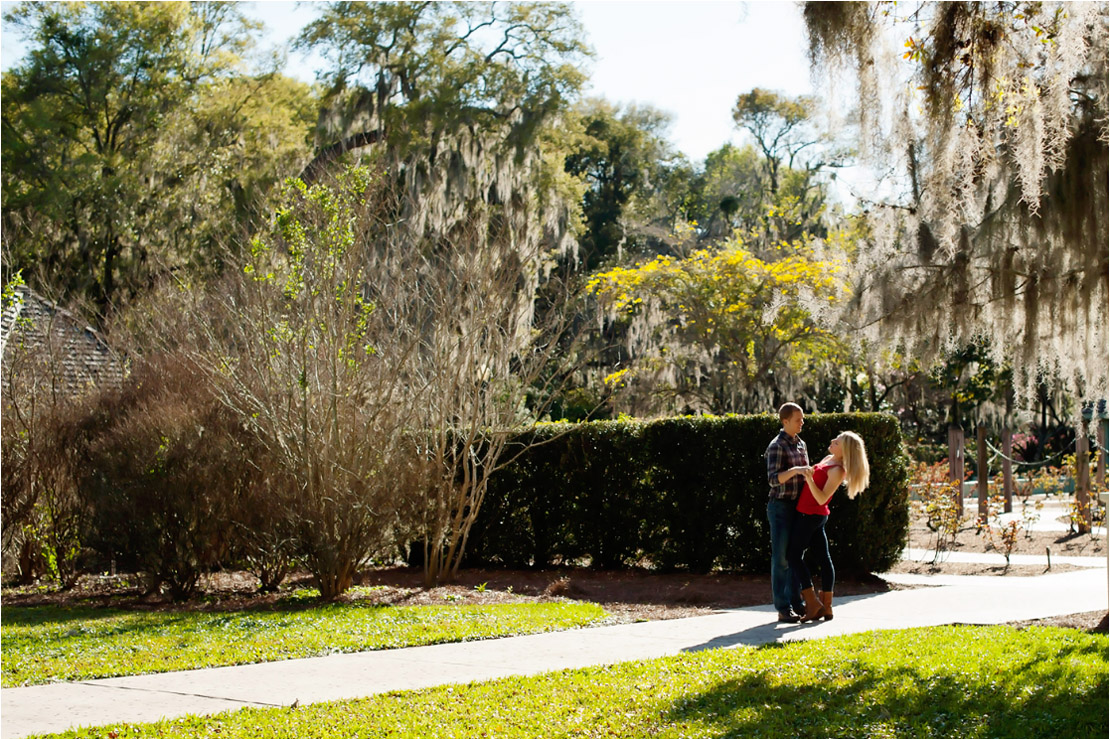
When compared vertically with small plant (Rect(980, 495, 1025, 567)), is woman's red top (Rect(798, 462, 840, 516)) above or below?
above

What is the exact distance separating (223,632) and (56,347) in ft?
25.8

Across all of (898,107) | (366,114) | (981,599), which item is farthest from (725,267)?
(898,107)

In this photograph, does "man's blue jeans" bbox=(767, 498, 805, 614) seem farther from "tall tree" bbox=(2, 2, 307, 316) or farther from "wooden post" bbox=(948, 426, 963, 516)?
"tall tree" bbox=(2, 2, 307, 316)

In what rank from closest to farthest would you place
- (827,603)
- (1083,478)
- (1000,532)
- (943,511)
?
(827,603), (1000,532), (943,511), (1083,478)

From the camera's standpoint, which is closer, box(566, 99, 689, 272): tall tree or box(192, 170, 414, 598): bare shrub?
box(192, 170, 414, 598): bare shrub

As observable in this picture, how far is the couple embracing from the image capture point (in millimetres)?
9031

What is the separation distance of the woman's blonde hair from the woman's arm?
6 centimetres

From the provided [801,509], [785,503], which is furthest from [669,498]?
[801,509]

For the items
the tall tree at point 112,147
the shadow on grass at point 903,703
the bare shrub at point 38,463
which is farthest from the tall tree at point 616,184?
the shadow on grass at point 903,703

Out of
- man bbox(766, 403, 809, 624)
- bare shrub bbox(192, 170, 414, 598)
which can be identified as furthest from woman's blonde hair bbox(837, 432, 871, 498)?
bare shrub bbox(192, 170, 414, 598)

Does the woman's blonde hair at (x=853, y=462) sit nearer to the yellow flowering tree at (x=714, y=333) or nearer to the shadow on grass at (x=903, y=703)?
the shadow on grass at (x=903, y=703)

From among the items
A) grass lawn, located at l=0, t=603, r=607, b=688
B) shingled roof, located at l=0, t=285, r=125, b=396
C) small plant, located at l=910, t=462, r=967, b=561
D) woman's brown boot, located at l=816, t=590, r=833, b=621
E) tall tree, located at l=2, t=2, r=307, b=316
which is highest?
tall tree, located at l=2, t=2, r=307, b=316

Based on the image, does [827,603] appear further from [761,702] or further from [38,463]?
[38,463]

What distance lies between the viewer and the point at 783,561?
9.12 meters
